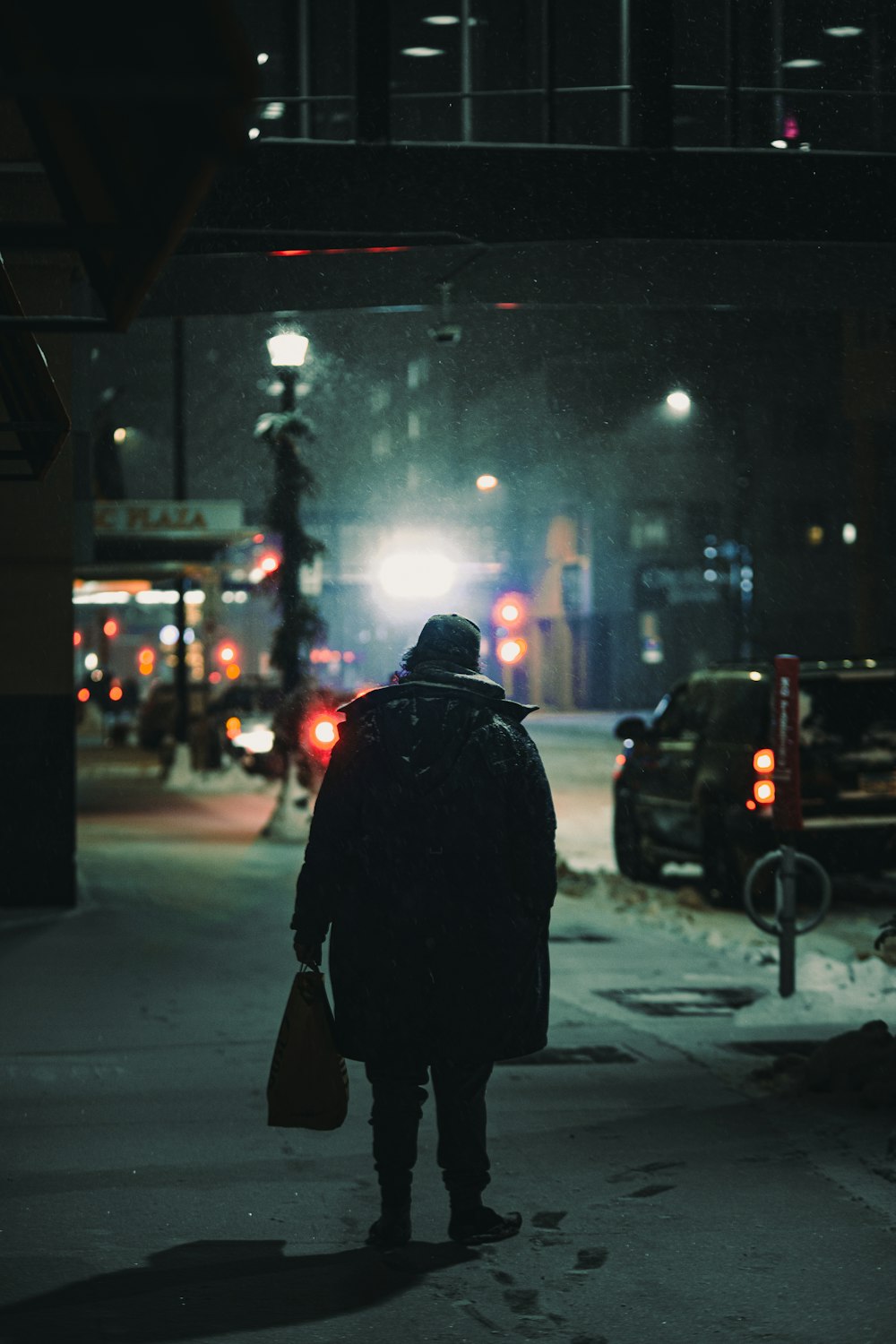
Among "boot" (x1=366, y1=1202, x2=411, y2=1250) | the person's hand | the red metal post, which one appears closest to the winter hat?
the person's hand

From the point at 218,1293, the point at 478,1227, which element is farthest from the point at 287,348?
the point at 218,1293

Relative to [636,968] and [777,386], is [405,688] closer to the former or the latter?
[636,968]

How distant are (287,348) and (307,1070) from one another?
11.5 metres

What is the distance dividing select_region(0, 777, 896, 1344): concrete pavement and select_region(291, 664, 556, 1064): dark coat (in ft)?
2.30

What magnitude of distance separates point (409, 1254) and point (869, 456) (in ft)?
72.2

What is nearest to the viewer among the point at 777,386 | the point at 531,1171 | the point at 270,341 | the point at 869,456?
the point at 531,1171

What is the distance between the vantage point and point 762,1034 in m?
9.01

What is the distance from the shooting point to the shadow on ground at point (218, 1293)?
4.91m

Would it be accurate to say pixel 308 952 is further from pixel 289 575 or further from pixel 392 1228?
pixel 289 575

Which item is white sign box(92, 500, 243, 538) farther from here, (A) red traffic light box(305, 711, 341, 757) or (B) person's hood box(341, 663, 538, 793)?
(B) person's hood box(341, 663, 538, 793)

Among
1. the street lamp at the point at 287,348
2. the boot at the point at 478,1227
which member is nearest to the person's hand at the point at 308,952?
the boot at the point at 478,1227

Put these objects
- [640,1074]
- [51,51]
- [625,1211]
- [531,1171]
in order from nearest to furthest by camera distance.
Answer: [51,51] < [625,1211] < [531,1171] < [640,1074]

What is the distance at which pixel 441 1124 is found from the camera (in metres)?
5.62

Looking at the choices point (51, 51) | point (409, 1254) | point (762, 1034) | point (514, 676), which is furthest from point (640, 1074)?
point (514, 676)
